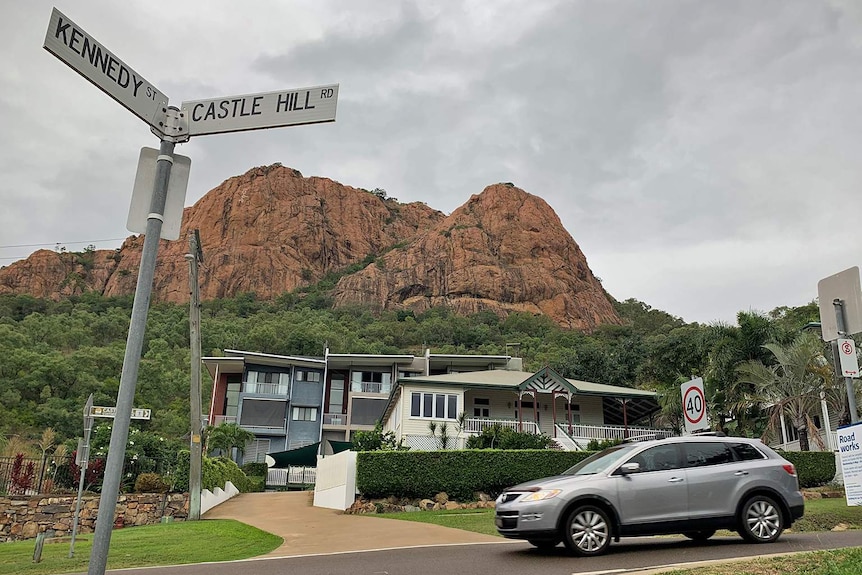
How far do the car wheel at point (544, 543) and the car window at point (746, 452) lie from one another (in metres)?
3.15

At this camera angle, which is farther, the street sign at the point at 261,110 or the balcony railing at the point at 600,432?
the balcony railing at the point at 600,432

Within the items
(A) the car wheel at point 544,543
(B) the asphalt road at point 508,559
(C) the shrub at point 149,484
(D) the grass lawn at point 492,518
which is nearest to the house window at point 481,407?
(D) the grass lawn at point 492,518

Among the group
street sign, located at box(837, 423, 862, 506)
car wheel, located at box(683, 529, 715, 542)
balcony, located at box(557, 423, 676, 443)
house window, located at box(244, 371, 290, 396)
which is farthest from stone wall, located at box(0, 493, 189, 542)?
house window, located at box(244, 371, 290, 396)

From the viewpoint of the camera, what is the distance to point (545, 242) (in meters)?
143

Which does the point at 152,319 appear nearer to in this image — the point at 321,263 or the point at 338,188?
the point at 321,263

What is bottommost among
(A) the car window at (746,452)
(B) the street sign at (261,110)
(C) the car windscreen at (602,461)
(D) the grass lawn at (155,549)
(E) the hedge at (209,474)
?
(D) the grass lawn at (155,549)

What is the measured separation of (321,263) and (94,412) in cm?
13976

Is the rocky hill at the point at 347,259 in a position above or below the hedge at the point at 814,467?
above

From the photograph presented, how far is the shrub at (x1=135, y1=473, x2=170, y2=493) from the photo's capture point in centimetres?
2386

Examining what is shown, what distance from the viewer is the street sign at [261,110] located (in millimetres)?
5301

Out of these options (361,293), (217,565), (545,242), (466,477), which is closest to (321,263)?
(361,293)

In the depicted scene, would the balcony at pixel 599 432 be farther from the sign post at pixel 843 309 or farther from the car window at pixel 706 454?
the sign post at pixel 843 309

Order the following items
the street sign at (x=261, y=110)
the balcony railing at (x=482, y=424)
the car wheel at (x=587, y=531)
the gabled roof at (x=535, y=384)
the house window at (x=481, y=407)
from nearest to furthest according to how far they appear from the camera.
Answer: the street sign at (x=261, y=110) < the car wheel at (x=587, y=531) < the balcony railing at (x=482, y=424) < the gabled roof at (x=535, y=384) < the house window at (x=481, y=407)

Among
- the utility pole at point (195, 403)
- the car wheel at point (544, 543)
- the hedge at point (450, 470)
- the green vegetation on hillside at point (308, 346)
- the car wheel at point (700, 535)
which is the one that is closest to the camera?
the car wheel at point (544, 543)
